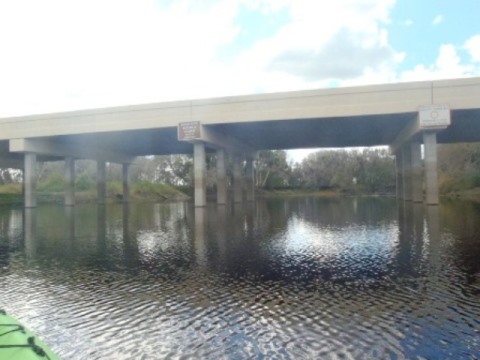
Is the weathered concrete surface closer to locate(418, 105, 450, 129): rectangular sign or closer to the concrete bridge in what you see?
the concrete bridge

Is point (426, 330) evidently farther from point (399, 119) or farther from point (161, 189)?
point (161, 189)

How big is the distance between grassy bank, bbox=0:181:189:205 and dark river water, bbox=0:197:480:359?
49.5 m

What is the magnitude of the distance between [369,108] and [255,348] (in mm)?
28042

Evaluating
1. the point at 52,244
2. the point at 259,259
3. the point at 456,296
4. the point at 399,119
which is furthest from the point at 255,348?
the point at 399,119

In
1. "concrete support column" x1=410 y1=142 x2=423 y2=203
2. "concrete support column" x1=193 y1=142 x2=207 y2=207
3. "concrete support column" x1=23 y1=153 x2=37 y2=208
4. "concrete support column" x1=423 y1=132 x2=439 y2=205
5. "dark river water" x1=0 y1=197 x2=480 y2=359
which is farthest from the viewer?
"concrete support column" x1=23 y1=153 x2=37 y2=208

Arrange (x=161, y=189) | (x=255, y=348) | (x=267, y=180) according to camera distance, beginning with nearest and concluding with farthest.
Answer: (x=255, y=348)
(x=161, y=189)
(x=267, y=180)

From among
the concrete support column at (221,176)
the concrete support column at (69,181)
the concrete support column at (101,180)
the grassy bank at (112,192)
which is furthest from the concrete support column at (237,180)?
the concrete support column at (69,181)

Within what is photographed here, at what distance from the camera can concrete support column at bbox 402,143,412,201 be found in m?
43.8

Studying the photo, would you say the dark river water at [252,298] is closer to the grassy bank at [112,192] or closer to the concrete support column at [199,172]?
the concrete support column at [199,172]

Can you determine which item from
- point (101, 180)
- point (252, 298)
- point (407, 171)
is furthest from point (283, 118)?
point (101, 180)

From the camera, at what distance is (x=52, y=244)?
15.9 metres

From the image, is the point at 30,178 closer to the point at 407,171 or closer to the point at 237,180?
the point at 237,180

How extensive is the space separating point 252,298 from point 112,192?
62.1 m

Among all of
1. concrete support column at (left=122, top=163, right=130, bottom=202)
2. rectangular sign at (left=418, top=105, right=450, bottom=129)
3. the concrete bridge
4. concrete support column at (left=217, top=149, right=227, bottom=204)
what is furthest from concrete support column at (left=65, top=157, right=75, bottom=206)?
rectangular sign at (left=418, top=105, right=450, bottom=129)
